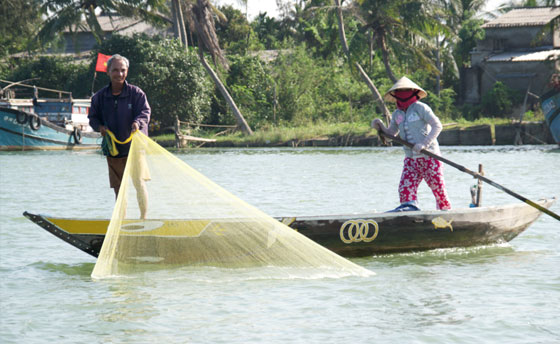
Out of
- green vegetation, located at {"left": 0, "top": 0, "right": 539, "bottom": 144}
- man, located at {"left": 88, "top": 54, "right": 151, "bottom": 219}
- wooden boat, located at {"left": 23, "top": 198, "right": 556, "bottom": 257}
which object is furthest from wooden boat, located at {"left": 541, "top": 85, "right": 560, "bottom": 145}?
man, located at {"left": 88, "top": 54, "right": 151, "bottom": 219}

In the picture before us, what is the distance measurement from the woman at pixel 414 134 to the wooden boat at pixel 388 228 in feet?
0.74

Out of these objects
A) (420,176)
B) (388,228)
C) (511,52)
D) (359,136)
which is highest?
(511,52)

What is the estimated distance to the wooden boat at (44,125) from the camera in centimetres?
2725

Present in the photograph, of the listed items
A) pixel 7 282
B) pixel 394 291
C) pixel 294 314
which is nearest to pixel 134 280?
pixel 7 282

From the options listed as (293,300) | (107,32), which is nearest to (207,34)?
(107,32)

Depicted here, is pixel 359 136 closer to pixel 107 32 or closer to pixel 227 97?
pixel 227 97

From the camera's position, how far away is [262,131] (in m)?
30.5

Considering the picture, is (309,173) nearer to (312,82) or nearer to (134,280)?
(134,280)

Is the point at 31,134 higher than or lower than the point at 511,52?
lower

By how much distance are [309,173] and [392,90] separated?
11.0 m

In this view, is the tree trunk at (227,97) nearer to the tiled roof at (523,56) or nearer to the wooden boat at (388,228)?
the tiled roof at (523,56)

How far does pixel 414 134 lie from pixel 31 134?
23.6 metres

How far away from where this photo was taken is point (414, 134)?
6.66m

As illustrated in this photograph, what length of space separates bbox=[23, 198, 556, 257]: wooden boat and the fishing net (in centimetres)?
11
